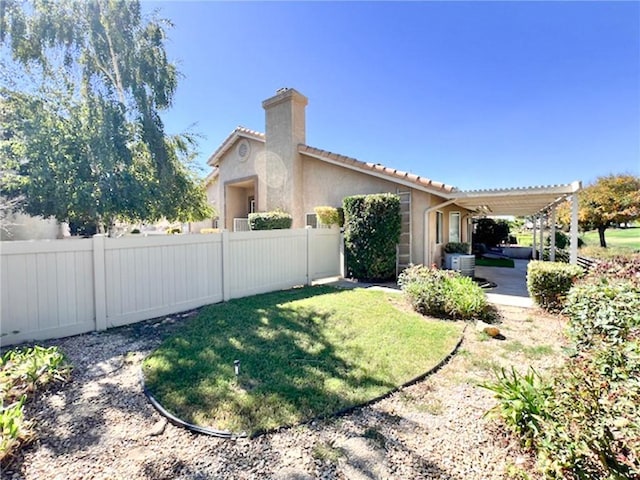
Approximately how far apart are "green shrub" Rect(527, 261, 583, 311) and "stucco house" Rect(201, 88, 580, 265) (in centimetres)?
263

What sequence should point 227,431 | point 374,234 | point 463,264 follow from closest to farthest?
point 227,431
point 374,234
point 463,264

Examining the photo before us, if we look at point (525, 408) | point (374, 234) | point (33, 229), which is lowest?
point (525, 408)

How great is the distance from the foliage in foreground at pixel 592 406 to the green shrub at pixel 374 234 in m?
7.45

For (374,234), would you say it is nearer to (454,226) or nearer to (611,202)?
(454,226)

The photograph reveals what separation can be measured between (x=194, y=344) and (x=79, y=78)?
36.2ft

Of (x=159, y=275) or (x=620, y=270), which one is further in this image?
(x=159, y=275)

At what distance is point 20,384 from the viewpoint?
11.6 ft

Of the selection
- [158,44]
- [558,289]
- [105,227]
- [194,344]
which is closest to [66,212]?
[105,227]

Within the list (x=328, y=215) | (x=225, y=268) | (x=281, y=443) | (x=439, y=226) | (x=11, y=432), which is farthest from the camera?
(x=439, y=226)

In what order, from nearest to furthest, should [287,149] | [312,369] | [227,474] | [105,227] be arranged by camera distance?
[227,474], [312,369], [105,227], [287,149]

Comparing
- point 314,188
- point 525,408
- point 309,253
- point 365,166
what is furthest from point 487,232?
point 525,408

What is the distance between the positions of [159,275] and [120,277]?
2.64 feet

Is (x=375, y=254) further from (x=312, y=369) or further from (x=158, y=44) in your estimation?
(x=158, y=44)

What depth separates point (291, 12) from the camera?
9.15 m
